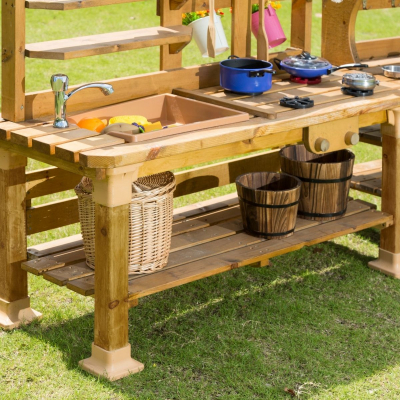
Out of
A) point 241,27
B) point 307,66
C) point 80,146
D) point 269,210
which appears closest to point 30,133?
point 80,146

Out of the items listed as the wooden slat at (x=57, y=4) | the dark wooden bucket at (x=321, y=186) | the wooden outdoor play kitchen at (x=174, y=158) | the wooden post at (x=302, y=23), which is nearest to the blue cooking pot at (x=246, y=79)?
the wooden outdoor play kitchen at (x=174, y=158)

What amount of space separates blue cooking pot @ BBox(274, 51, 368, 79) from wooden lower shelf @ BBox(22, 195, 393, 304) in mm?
813

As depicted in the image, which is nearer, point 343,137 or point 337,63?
point 343,137

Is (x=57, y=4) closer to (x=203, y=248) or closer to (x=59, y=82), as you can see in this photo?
(x=59, y=82)

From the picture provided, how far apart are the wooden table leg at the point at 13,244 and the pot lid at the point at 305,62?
167 cm

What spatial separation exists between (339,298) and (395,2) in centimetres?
211

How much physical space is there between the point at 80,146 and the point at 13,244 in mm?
821

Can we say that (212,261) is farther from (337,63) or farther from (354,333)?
(337,63)

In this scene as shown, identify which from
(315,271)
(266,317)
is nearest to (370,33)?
(315,271)

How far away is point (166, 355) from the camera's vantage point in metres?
3.97

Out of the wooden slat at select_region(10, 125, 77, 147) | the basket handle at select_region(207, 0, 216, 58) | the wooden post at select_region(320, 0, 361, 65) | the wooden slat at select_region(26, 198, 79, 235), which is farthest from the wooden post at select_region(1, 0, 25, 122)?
the wooden post at select_region(320, 0, 361, 65)

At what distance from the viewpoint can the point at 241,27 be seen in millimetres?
4836

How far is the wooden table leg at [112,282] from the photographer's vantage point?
3533 mm

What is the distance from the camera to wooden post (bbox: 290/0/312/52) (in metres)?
5.13
